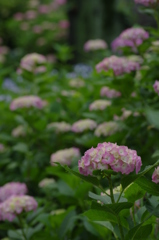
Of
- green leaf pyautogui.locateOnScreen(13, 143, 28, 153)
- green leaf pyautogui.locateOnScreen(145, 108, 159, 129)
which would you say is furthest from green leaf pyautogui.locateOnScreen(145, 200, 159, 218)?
green leaf pyautogui.locateOnScreen(13, 143, 28, 153)

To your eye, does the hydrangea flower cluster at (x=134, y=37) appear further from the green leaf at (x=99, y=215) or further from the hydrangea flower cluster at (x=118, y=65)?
the green leaf at (x=99, y=215)

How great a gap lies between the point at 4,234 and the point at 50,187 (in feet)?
0.94

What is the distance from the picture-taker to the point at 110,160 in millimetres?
972

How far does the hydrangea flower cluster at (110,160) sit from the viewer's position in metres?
0.98

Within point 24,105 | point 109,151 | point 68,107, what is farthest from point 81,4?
point 109,151

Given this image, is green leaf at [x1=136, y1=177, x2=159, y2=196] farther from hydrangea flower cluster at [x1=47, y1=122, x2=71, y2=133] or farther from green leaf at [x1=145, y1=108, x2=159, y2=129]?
hydrangea flower cluster at [x1=47, y1=122, x2=71, y2=133]

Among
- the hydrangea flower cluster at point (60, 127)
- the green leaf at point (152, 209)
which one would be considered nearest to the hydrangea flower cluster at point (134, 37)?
the hydrangea flower cluster at point (60, 127)

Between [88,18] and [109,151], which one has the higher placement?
[109,151]

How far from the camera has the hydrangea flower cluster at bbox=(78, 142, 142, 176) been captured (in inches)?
38.4

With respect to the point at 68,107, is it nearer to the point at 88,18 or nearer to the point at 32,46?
the point at 88,18

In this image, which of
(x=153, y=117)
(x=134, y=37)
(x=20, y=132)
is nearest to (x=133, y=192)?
(x=153, y=117)

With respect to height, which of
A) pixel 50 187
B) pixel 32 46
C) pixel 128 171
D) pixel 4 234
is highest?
pixel 128 171

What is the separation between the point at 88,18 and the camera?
602cm

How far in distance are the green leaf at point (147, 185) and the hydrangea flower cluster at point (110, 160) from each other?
0.05 m
